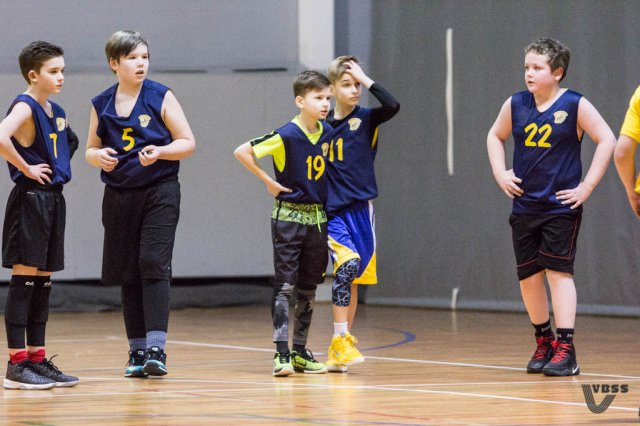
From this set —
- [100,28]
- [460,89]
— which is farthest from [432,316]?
[100,28]

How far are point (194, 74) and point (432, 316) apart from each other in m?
2.92

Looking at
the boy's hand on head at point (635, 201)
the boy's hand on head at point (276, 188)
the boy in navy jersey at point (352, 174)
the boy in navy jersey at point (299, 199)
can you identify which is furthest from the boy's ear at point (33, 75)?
the boy's hand on head at point (635, 201)

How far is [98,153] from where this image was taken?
189 inches

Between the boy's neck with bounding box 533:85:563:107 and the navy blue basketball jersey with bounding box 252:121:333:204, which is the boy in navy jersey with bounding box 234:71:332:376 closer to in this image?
the navy blue basketball jersey with bounding box 252:121:333:204

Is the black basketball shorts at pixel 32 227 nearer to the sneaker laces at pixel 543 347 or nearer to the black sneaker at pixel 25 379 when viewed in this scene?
the black sneaker at pixel 25 379

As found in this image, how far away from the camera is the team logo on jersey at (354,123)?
17.6 ft

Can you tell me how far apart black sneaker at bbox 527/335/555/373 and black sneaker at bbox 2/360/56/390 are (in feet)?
6.54

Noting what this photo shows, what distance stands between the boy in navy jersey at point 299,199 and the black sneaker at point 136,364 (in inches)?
22.7

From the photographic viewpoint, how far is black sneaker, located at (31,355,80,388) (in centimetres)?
462

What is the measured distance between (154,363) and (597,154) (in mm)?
2079

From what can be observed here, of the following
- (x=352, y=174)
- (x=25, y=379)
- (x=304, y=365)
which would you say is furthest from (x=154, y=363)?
(x=352, y=174)

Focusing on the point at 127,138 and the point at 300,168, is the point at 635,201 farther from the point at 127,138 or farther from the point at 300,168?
the point at 127,138

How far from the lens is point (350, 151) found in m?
5.35

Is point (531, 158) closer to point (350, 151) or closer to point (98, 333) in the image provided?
point (350, 151)
